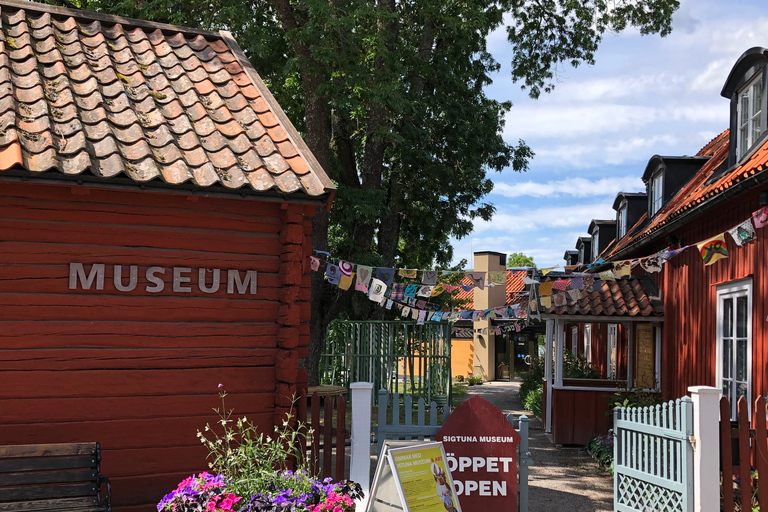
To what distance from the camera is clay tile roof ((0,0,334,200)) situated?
5.93 m

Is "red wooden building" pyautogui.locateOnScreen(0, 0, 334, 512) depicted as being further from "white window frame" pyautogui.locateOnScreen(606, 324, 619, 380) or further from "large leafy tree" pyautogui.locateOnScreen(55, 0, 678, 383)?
"white window frame" pyautogui.locateOnScreen(606, 324, 619, 380)

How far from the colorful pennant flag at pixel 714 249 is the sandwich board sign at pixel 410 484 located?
5.36 meters

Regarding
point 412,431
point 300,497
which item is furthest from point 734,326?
point 300,497

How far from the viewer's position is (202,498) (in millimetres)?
4602

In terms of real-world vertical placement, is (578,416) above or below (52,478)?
below

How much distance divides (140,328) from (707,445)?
17.4 feet

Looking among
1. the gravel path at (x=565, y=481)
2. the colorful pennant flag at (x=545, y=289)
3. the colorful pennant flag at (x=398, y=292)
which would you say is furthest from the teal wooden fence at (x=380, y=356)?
the colorful pennant flag at (x=545, y=289)

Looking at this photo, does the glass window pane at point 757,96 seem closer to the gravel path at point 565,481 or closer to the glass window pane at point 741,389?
the glass window pane at point 741,389

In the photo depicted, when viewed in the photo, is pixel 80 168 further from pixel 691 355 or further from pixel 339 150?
pixel 339 150

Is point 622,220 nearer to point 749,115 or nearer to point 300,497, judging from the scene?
point 749,115

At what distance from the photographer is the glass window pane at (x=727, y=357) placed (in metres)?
9.40

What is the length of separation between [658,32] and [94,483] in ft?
57.4

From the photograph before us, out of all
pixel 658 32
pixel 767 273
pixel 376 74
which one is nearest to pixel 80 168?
pixel 767 273

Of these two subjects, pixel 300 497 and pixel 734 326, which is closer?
pixel 300 497
